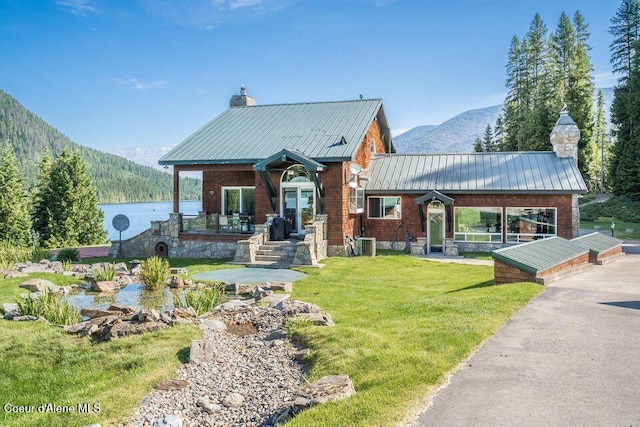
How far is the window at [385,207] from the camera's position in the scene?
70.2ft

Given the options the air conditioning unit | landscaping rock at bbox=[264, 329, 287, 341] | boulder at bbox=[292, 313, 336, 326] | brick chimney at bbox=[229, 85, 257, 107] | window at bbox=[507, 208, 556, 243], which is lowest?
landscaping rock at bbox=[264, 329, 287, 341]

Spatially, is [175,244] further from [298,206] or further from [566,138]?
[566,138]

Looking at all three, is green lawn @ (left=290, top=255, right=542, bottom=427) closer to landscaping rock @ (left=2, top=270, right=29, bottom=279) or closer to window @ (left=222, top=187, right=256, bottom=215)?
landscaping rock @ (left=2, top=270, right=29, bottom=279)

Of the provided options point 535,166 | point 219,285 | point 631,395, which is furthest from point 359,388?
Answer: point 535,166

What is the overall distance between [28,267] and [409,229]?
1485 cm

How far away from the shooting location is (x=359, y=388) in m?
5.44

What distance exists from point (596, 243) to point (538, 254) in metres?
4.98

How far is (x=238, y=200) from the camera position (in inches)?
896

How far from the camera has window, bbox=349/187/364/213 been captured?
20.0 metres

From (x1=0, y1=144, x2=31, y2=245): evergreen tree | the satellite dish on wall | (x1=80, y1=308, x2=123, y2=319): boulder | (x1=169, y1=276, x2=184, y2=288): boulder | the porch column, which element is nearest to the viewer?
(x1=80, y1=308, x2=123, y2=319): boulder

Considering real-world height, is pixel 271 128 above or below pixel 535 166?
above

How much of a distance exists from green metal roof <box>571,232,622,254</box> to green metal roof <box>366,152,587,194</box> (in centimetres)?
363

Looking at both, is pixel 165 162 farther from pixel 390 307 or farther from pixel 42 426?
Result: pixel 42 426

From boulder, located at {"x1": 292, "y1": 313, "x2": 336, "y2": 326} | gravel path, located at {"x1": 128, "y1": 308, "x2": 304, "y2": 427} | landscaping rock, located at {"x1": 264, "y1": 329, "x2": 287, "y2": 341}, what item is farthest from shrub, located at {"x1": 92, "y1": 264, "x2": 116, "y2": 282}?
Result: landscaping rock, located at {"x1": 264, "y1": 329, "x2": 287, "y2": 341}
